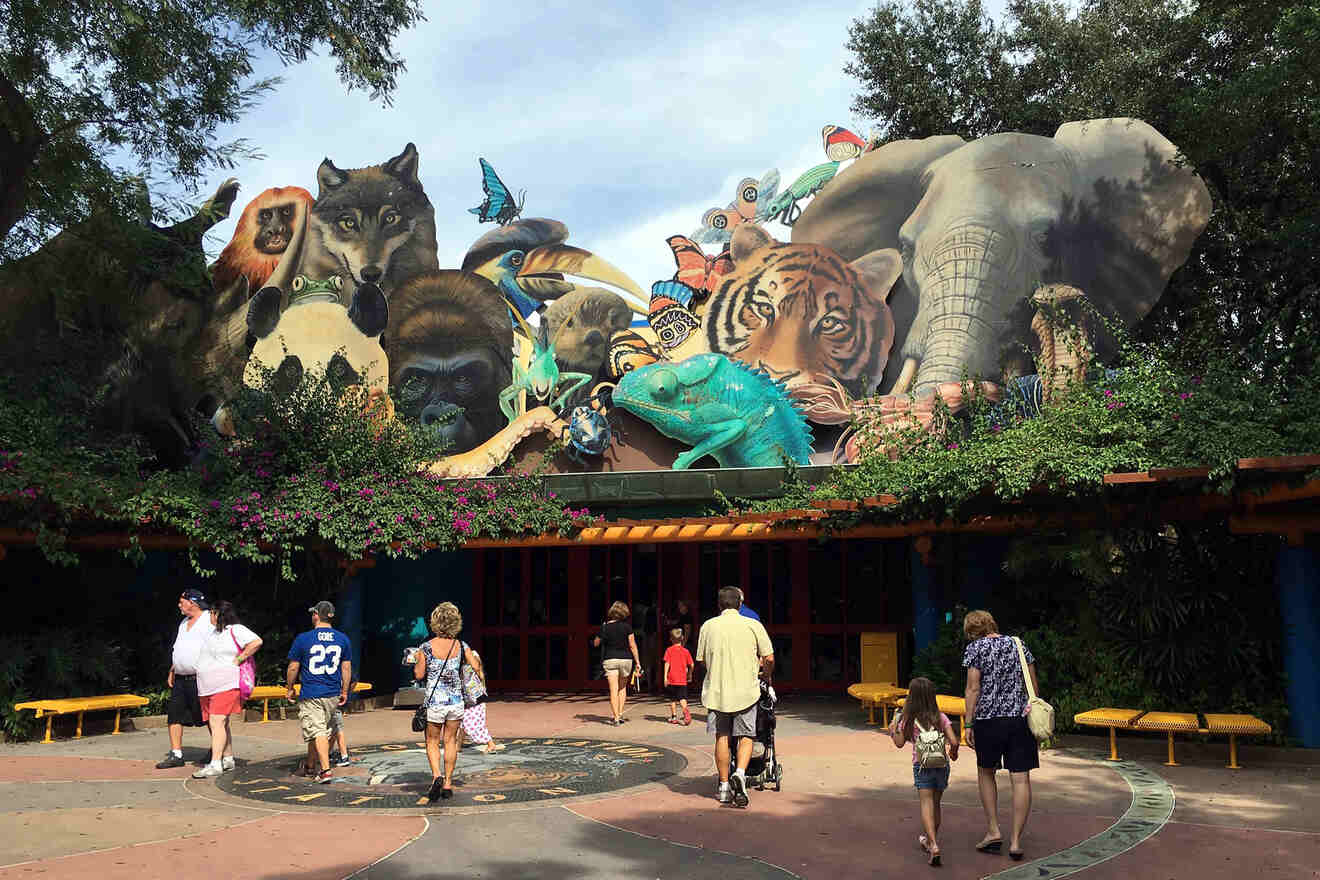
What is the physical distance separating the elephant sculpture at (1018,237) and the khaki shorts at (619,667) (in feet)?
23.5

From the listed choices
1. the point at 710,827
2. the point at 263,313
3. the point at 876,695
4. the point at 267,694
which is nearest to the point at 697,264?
the point at 263,313

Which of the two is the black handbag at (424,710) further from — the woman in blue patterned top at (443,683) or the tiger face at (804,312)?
the tiger face at (804,312)

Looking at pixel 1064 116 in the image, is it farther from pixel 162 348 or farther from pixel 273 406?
pixel 162 348

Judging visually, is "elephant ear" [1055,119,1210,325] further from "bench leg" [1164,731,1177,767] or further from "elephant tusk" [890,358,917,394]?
"bench leg" [1164,731,1177,767]

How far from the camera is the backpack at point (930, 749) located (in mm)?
5867

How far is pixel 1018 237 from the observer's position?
17.3 meters

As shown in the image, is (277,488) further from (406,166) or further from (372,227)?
(406,166)

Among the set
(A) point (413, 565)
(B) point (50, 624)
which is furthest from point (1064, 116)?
(B) point (50, 624)

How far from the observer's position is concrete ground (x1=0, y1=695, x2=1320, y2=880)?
5770 mm

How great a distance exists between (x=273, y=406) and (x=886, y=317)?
962 centimetres

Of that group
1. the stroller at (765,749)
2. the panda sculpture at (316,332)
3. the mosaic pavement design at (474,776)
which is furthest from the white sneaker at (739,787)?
the panda sculpture at (316,332)

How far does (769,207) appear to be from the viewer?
59.8 ft

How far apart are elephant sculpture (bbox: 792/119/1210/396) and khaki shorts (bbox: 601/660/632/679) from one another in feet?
23.5

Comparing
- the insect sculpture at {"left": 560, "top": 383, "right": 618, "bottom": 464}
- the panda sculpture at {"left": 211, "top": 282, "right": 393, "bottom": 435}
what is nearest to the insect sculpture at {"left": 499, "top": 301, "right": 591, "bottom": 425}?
the insect sculpture at {"left": 560, "top": 383, "right": 618, "bottom": 464}
